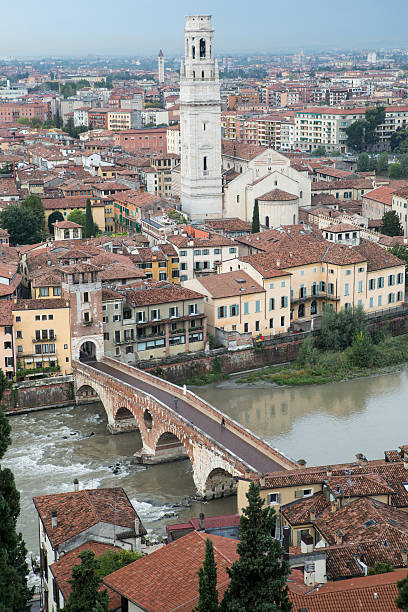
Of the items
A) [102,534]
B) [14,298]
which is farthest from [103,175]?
[102,534]

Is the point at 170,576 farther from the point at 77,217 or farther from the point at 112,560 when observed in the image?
the point at 77,217

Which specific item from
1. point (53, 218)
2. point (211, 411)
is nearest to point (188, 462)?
point (211, 411)

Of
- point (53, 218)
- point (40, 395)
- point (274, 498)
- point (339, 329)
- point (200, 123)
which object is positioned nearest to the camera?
point (274, 498)

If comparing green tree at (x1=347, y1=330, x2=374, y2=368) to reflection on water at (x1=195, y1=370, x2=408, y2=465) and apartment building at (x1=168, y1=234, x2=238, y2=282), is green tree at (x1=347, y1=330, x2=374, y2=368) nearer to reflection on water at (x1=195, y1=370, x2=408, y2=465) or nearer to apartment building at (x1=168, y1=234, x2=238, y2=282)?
reflection on water at (x1=195, y1=370, x2=408, y2=465)

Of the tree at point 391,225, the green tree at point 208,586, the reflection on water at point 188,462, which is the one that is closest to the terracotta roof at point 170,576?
the green tree at point 208,586

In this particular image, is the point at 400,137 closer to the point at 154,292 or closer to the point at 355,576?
the point at 154,292

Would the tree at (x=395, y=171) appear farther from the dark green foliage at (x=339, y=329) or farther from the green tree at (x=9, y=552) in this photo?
the green tree at (x=9, y=552)

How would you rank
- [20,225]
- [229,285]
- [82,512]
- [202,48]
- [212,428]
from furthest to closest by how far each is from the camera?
[202,48], [20,225], [229,285], [212,428], [82,512]
